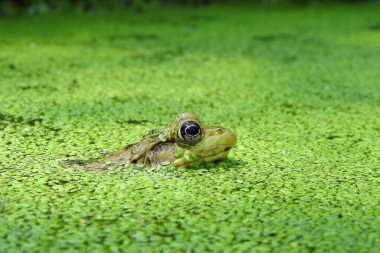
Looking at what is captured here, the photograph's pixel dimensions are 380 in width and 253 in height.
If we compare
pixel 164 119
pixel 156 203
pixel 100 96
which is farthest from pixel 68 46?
pixel 156 203

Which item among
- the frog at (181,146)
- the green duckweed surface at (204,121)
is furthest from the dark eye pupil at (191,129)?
the green duckweed surface at (204,121)

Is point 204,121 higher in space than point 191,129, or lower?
lower

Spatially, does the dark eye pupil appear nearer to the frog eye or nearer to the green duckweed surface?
the frog eye

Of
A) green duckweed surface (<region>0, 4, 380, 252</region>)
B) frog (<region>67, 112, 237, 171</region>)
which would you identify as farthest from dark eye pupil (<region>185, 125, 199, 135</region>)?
green duckweed surface (<region>0, 4, 380, 252</region>)

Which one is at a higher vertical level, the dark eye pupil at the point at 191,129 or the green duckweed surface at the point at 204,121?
the dark eye pupil at the point at 191,129

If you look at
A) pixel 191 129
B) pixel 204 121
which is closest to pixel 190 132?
pixel 191 129

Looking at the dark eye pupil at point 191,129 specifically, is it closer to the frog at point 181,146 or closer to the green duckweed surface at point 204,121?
the frog at point 181,146

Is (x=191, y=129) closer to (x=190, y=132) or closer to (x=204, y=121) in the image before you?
(x=190, y=132)
